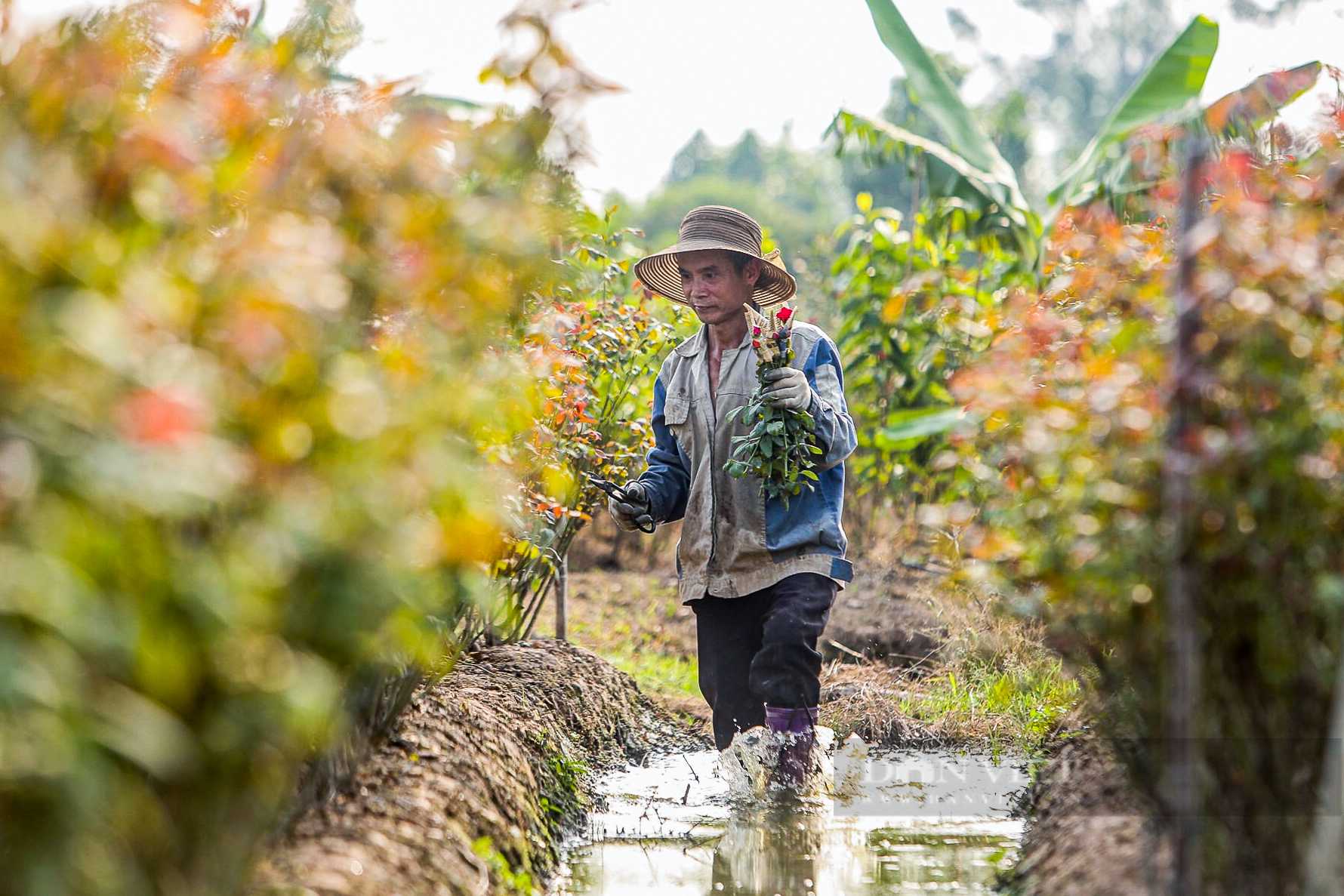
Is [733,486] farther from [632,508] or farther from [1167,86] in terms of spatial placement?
[1167,86]

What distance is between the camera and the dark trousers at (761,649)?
459cm

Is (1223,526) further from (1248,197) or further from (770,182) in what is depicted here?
(770,182)

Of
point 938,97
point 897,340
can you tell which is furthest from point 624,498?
point 938,97

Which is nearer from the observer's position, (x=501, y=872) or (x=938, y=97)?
(x=501, y=872)

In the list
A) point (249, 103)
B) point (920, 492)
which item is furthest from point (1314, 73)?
point (249, 103)

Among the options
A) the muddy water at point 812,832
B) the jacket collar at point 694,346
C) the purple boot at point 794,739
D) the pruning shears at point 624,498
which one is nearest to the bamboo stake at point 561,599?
the muddy water at point 812,832

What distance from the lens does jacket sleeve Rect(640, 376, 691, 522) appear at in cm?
505

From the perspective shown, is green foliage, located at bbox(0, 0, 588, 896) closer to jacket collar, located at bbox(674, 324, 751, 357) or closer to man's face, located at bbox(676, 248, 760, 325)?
man's face, located at bbox(676, 248, 760, 325)

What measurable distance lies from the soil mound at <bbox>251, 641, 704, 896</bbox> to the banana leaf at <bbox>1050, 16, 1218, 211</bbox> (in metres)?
5.52

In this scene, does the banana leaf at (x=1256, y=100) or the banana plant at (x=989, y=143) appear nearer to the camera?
the banana leaf at (x=1256, y=100)

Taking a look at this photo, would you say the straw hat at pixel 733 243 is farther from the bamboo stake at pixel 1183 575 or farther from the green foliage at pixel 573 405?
the bamboo stake at pixel 1183 575

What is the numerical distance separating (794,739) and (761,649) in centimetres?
35

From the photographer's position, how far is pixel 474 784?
351 cm

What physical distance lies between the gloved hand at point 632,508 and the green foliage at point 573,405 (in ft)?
0.53
